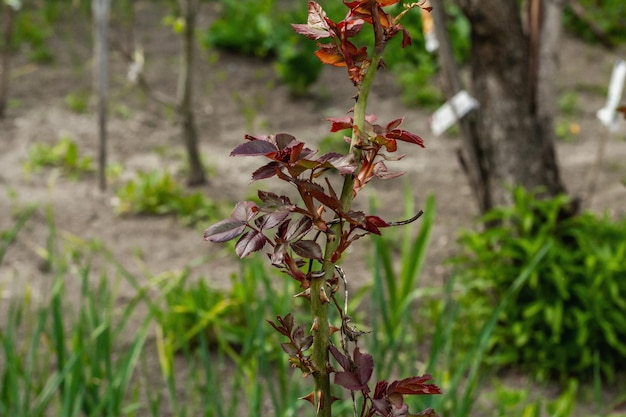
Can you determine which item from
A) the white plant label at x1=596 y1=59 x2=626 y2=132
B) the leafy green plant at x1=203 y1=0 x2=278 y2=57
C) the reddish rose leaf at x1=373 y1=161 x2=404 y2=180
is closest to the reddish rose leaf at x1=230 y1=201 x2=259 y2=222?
the reddish rose leaf at x1=373 y1=161 x2=404 y2=180

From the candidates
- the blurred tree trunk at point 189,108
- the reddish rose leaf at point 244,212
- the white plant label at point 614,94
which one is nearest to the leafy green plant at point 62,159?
the blurred tree trunk at point 189,108

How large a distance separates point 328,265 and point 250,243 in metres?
0.07

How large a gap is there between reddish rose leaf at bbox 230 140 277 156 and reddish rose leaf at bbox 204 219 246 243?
0.07 metres

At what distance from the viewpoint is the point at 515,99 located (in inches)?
126

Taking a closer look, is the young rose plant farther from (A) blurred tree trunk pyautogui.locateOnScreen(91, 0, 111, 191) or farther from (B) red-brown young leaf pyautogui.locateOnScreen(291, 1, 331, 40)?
(A) blurred tree trunk pyautogui.locateOnScreen(91, 0, 111, 191)

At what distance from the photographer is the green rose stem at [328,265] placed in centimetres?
69

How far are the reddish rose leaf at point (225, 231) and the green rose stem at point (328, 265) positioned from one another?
8cm

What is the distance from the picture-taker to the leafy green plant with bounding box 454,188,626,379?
288 cm

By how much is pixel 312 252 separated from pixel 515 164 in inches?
105

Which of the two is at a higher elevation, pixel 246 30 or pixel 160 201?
pixel 246 30

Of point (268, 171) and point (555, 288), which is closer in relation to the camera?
point (268, 171)

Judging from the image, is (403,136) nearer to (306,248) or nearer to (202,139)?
(306,248)

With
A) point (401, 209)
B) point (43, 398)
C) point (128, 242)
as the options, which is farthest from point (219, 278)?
point (43, 398)

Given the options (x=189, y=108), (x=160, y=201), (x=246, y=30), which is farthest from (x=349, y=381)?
(x=246, y=30)
